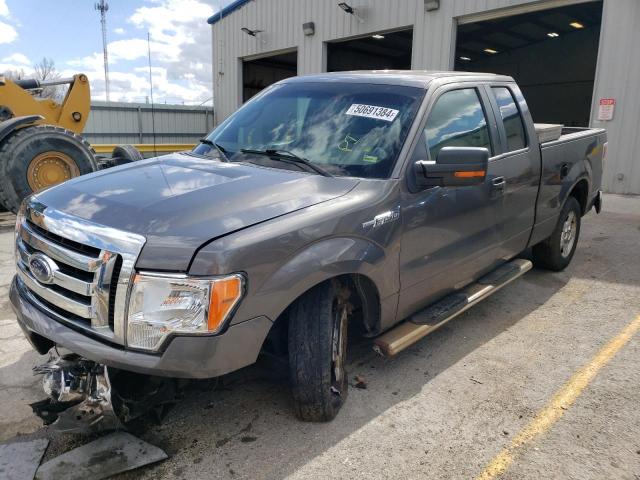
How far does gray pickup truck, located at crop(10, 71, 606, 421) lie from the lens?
7.45 ft

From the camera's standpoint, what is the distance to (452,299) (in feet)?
12.5

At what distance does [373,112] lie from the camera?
3385 mm

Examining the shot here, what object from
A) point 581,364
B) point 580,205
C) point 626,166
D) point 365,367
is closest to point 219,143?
A: point 365,367

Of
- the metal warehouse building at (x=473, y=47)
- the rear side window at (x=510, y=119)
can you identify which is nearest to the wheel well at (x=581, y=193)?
the rear side window at (x=510, y=119)

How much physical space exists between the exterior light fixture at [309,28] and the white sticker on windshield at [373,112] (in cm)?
1363

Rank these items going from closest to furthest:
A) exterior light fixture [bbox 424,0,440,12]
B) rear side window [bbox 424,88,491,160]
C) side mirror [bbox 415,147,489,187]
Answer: side mirror [bbox 415,147,489,187] → rear side window [bbox 424,88,491,160] → exterior light fixture [bbox 424,0,440,12]

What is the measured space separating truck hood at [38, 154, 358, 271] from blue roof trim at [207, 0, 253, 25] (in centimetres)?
1745

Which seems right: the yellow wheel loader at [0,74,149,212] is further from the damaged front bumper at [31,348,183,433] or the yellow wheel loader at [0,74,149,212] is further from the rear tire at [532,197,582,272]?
the rear tire at [532,197,582,272]

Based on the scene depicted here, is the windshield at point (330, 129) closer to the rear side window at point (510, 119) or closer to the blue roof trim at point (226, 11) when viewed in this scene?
the rear side window at point (510, 119)

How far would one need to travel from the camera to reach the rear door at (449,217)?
10.6ft

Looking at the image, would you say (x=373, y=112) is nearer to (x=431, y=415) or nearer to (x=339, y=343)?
(x=339, y=343)

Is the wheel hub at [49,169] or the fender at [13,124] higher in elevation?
the fender at [13,124]

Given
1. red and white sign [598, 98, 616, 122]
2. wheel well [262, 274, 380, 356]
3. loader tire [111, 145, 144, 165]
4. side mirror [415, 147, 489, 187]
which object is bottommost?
wheel well [262, 274, 380, 356]

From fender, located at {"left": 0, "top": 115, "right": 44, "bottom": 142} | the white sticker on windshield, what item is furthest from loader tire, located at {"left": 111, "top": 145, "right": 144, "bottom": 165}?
the white sticker on windshield
